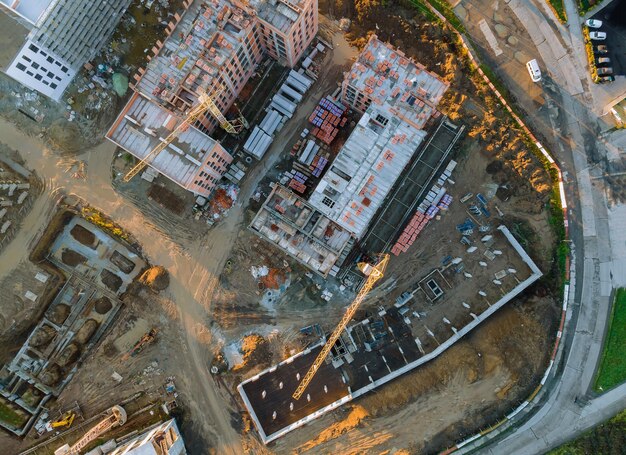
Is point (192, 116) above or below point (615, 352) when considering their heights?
→ below

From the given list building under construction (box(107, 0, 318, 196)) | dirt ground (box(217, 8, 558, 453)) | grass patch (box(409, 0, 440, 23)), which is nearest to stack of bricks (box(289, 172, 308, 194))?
building under construction (box(107, 0, 318, 196))

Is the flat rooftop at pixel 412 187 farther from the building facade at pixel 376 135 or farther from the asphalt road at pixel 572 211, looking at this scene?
the asphalt road at pixel 572 211

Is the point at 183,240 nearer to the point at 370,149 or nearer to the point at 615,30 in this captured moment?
the point at 370,149

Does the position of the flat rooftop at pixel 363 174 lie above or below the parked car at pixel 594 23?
below

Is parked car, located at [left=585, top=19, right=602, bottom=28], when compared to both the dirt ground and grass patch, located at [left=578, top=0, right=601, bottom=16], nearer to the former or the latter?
grass patch, located at [left=578, top=0, right=601, bottom=16]

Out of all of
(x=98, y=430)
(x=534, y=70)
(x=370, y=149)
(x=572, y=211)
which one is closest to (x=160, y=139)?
(x=370, y=149)

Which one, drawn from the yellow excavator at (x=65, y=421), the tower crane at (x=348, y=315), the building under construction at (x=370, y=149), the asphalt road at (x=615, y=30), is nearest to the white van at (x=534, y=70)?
the asphalt road at (x=615, y=30)

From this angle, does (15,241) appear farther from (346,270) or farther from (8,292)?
(346,270)
